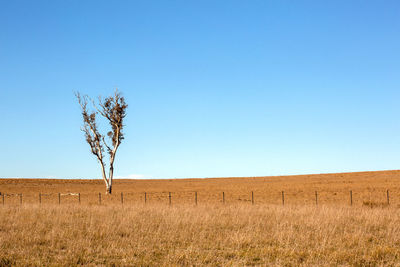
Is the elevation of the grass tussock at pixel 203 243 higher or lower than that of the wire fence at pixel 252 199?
higher

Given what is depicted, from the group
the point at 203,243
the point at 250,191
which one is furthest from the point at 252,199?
the point at 250,191

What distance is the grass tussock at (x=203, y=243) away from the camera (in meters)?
10.1

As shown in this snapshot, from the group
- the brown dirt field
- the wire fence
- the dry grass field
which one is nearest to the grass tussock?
the dry grass field

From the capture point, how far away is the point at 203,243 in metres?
12.5

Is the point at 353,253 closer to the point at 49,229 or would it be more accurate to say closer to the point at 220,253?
the point at 220,253

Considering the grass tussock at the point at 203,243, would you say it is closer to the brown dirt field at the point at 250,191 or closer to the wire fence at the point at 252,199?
the wire fence at the point at 252,199

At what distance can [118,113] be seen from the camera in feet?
173

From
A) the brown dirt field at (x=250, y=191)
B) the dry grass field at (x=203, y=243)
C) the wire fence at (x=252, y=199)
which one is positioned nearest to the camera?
the dry grass field at (x=203, y=243)

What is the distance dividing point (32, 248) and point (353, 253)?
32.1ft

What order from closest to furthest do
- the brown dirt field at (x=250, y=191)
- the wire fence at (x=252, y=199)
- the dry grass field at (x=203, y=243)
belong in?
the dry grass field at (x=203, y=243) < the wire fence at (x=252, y=199) < the brown dirt field at (x=250, y=191)

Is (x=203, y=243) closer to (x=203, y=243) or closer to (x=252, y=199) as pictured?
(x=203, y=243)

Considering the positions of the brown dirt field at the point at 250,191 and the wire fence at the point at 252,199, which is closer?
the wire fence at the point at 252,199

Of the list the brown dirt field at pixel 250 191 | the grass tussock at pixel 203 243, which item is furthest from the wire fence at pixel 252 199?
the grass tussock at pixel 203 243

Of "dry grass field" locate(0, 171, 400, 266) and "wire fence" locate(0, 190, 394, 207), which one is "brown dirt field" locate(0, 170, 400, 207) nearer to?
"wire fence" locate(0, 190, 394, 207)
